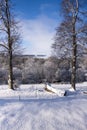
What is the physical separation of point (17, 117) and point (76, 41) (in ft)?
33.4

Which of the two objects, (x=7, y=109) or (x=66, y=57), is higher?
(x=66, y=57)

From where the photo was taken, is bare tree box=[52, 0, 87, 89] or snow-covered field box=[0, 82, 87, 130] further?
bare tree box=[52, 0, 87, 89]

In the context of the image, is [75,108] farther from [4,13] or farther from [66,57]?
[4,13]

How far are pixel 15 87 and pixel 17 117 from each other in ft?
35.5

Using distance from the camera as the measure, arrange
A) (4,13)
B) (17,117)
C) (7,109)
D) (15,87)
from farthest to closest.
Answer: (15,87) < (4,13) < (7,109) < (17,117)

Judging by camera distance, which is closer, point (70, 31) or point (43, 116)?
point (43, 116)

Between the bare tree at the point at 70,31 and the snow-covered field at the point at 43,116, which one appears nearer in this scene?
the snow-covered field at the point at 43,116

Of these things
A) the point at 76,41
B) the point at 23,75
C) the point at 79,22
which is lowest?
the point at 23,75

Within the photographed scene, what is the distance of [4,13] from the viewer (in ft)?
51.6

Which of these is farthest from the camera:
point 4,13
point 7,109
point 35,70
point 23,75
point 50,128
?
point 35,70

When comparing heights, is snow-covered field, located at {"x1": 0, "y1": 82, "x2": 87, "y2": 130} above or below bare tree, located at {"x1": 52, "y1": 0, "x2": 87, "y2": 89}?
below

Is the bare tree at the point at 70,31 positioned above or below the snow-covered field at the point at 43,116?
above

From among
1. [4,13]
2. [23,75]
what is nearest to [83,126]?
[4,13]

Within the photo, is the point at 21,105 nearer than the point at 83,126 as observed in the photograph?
No
